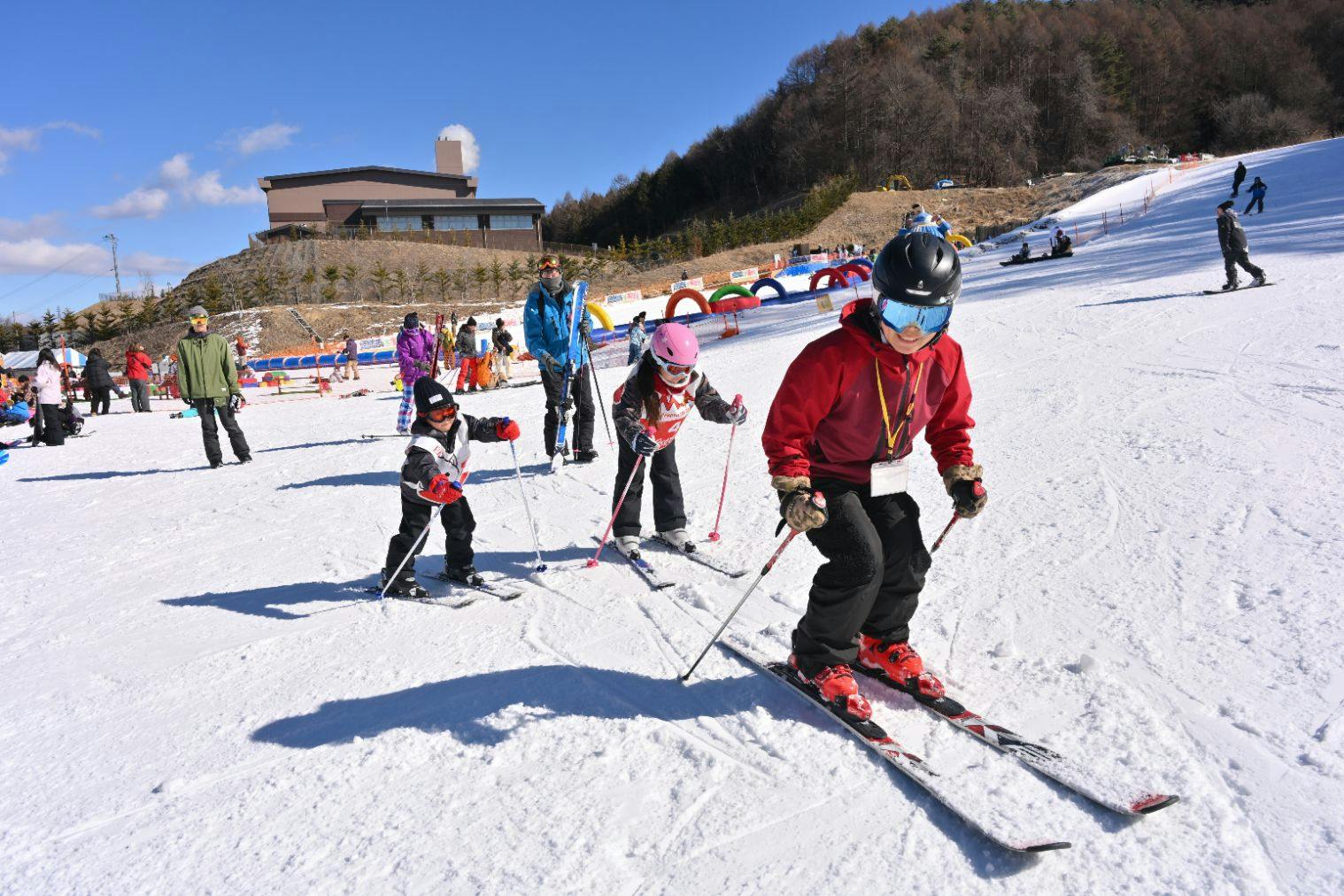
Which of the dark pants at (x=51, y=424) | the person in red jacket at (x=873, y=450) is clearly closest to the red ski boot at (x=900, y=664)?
the person in red jacket at (x=873, y=450)

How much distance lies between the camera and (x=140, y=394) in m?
18.4

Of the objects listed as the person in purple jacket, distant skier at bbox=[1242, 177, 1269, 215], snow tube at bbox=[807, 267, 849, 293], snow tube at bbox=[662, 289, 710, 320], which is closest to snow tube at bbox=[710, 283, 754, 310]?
snow tube at bbox=[662, 289, 710, 320]

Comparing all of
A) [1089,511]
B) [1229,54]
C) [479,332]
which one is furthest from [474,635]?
[1229,54]

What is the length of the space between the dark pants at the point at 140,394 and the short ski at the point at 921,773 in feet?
66.9

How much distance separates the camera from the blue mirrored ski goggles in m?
2.72

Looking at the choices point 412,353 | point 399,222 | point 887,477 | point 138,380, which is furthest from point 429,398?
point 399,222

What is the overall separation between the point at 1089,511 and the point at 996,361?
5517 millimetres

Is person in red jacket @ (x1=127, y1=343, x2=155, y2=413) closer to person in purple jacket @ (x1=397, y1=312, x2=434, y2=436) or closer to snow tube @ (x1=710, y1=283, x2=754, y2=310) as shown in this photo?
person in purple jacket @ (x1=397, y1=312, x2=434, y2=436)

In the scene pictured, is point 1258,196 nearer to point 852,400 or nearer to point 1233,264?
point 1233,264

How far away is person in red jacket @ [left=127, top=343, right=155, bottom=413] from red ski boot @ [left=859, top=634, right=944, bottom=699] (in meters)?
20.7

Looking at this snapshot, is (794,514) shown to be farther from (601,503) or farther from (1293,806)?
(601,503)

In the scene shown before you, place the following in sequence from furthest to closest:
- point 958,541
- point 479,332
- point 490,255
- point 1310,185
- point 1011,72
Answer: point 1011,72, point 490,255, point 479,332, point 1310,185, point 958,541

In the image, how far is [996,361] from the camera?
389 inches

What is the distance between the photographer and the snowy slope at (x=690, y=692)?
236 cm
